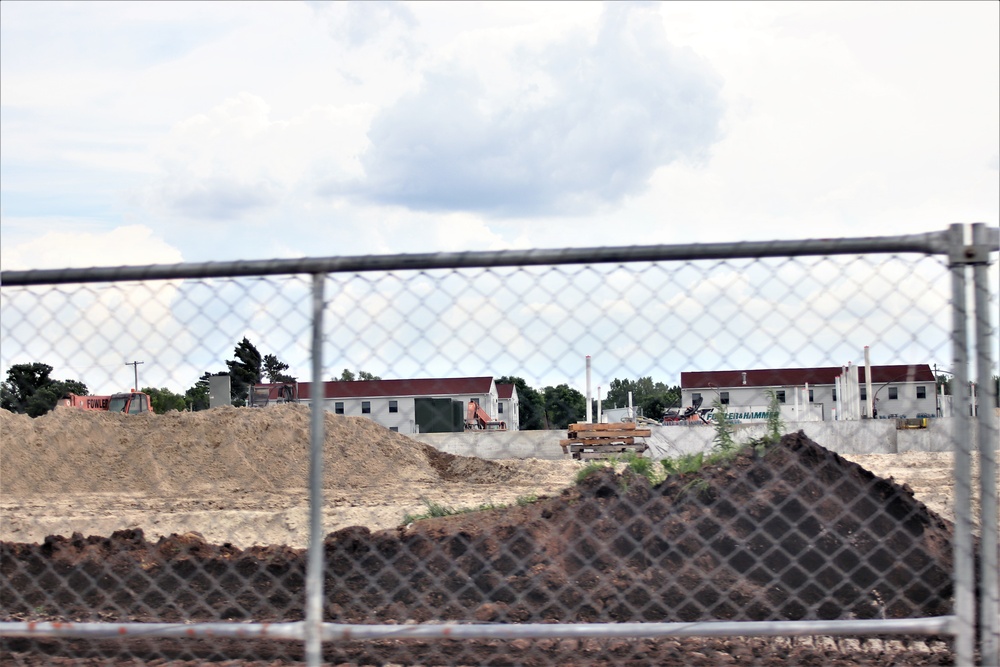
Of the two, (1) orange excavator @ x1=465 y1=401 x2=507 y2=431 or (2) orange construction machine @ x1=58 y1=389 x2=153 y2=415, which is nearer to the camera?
(1) orange excavator @ x1=465 y1=401 x2=507 y2=431

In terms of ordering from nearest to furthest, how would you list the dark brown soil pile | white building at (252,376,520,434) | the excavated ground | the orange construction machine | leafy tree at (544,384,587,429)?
leafy tree at (544,384,587,429) → white building at (252,376,520,434) → the excavated ground → the dark brown soil pile → the orange construction machine

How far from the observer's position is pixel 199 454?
20.2 meters

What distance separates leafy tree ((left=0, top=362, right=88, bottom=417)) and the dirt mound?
15347 millimetres

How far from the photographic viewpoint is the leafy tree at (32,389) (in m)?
3.01

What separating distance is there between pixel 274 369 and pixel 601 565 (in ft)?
11.7

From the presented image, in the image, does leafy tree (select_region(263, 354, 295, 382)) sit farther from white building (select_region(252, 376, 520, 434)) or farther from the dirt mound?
the dirt mound

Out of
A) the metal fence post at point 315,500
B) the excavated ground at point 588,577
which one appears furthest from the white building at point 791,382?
the excavated ground at point 588,577

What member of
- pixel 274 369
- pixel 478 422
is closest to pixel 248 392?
pixel 274 369

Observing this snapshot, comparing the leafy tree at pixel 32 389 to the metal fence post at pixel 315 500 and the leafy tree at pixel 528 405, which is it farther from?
the leafy tree at pixel 528 405

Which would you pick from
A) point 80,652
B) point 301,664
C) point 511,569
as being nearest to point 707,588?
point 511,569

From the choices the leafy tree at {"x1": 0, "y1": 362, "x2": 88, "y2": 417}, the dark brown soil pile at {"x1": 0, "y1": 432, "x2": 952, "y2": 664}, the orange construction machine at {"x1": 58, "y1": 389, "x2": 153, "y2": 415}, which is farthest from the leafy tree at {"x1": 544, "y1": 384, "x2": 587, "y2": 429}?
the orange construction machine at {"x1": 58, "y1": 389, "x2": 153, "y2": 415}

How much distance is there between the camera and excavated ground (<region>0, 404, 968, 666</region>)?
462 centimetres

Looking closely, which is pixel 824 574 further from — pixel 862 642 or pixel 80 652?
pixel 80 652

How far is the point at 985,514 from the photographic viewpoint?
2451 mm
